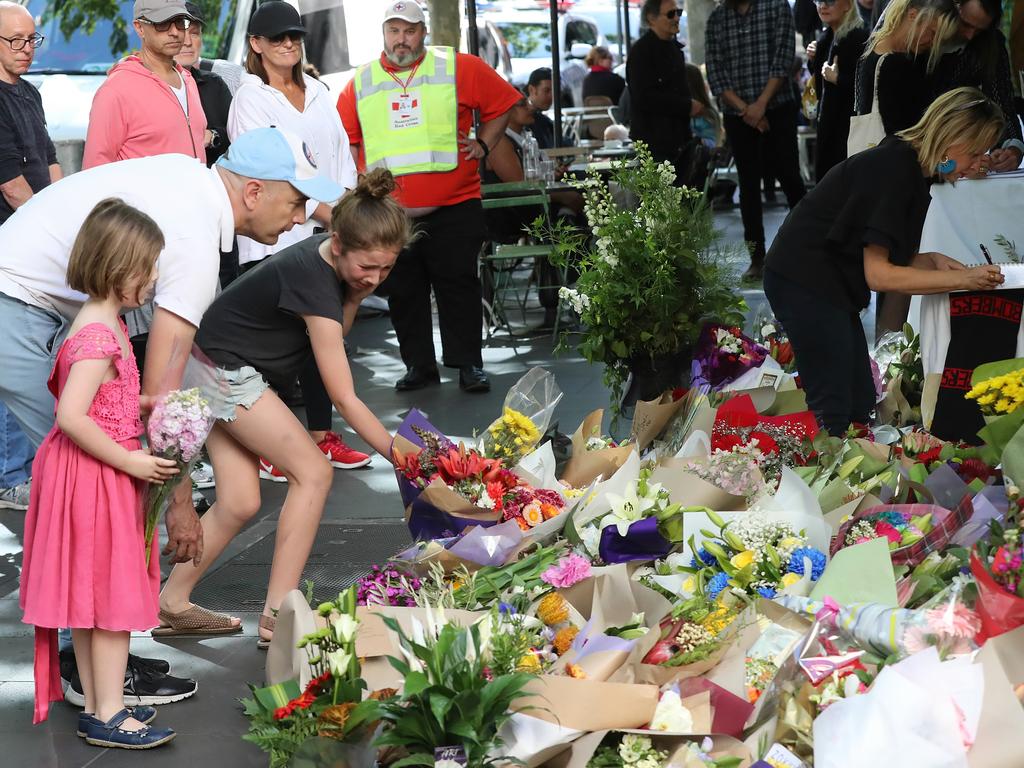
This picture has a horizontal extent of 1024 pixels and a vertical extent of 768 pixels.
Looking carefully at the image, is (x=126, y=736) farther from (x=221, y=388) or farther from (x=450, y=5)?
(x=450, y=5)

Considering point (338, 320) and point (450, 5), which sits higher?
point (450, 5)

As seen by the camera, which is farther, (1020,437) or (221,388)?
(221,388)

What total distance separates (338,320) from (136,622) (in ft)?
3.13

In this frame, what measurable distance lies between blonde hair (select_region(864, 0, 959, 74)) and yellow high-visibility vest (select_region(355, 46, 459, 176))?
7.21ft

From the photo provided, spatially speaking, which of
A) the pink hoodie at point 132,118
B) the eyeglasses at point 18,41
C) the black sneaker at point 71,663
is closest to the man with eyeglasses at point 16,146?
the eyeglasses at point 18,41

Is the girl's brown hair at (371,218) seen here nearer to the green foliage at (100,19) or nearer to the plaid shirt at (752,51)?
the green foliage at (100,19)

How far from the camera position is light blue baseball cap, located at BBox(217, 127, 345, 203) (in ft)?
10.9

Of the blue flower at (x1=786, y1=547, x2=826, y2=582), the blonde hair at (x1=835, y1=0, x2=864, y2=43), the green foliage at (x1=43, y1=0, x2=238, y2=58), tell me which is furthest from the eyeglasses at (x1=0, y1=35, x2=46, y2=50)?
the blonde hair at (x1=835, y1=0, x2=864, y2=43)

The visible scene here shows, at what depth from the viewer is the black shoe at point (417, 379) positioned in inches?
271

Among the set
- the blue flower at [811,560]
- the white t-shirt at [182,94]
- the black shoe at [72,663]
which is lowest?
the black shoe at [72,663]

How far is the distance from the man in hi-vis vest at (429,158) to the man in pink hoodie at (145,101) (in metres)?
1.70

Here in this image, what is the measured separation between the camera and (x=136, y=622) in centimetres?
304

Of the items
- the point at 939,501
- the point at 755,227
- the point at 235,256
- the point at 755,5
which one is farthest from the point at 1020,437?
the point at 755,5

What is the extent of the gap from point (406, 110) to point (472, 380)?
4.72ft
